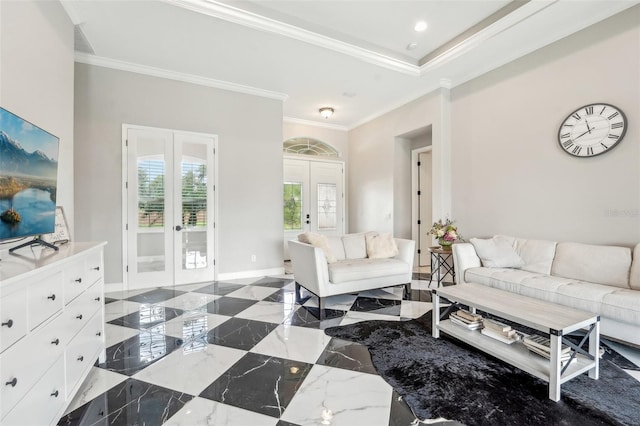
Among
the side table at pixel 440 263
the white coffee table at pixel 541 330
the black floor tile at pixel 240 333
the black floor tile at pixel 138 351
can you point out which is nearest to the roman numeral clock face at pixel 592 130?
the side table at pixel 440 263

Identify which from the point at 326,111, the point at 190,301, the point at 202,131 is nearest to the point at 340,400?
the point at 190,301

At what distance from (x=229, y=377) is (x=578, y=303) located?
287 centimetres

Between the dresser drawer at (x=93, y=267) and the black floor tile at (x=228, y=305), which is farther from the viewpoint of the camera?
the black floor tile at (x=228, y=305)

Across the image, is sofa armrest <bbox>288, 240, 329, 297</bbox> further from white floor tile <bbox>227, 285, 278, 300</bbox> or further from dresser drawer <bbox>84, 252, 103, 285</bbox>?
dresser drawer <bbox>84, 252, 103, 285</bbox>

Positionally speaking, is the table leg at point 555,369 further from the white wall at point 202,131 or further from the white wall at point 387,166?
the white wall at point 202,131

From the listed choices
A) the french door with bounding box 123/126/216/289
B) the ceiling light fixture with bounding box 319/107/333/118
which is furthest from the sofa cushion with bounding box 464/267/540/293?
the ceiling light fixture with bounding box 319/107/333/118

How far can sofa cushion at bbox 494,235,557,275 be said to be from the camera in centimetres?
320

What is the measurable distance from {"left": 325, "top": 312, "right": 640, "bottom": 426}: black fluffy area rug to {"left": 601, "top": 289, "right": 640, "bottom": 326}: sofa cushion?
1.01 feet

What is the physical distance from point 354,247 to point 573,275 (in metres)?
2.34

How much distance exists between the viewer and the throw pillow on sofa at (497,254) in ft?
11.0

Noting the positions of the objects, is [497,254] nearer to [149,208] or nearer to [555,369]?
[555,369]

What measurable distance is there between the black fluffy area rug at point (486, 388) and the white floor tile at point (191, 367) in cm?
Answer: 113

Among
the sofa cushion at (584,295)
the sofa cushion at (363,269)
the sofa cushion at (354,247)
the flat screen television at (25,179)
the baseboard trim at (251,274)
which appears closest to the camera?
the flat screen television at (25,179)

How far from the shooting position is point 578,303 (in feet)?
8.04
